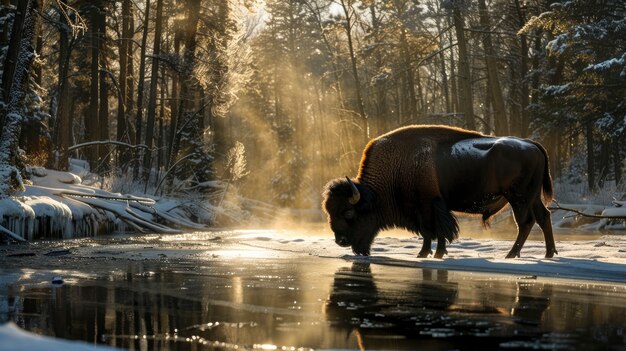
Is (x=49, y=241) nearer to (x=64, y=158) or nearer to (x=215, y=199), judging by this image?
(x=64, y=158)

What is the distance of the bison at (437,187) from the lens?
11.2m

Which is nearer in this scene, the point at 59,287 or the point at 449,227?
the point at 59,287

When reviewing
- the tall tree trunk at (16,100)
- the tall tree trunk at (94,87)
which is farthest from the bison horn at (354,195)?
the tall tree trunk at (94,87)

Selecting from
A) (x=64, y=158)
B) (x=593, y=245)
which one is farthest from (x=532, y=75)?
(x=593, y=245)

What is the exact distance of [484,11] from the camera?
28891 mm

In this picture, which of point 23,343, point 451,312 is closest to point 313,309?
point 451,312

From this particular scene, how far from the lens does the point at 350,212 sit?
11805mm

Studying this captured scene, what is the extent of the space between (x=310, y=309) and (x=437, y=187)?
6322 mm

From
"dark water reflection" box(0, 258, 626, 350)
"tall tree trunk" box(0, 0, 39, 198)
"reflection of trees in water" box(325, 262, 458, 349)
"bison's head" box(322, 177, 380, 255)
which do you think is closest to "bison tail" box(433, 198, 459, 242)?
"bison's head" box(322, 177, 380, 255)

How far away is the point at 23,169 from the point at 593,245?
36.0 feet

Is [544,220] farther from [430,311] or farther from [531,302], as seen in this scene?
[430,311]

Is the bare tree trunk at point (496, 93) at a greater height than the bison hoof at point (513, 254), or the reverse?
the bare tree trunk at point (496, 93)

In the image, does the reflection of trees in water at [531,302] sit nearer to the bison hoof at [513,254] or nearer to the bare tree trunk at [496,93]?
the bison hoof at [513,254]

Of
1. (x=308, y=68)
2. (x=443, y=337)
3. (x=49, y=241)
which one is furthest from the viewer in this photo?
(x=308, y=68)
